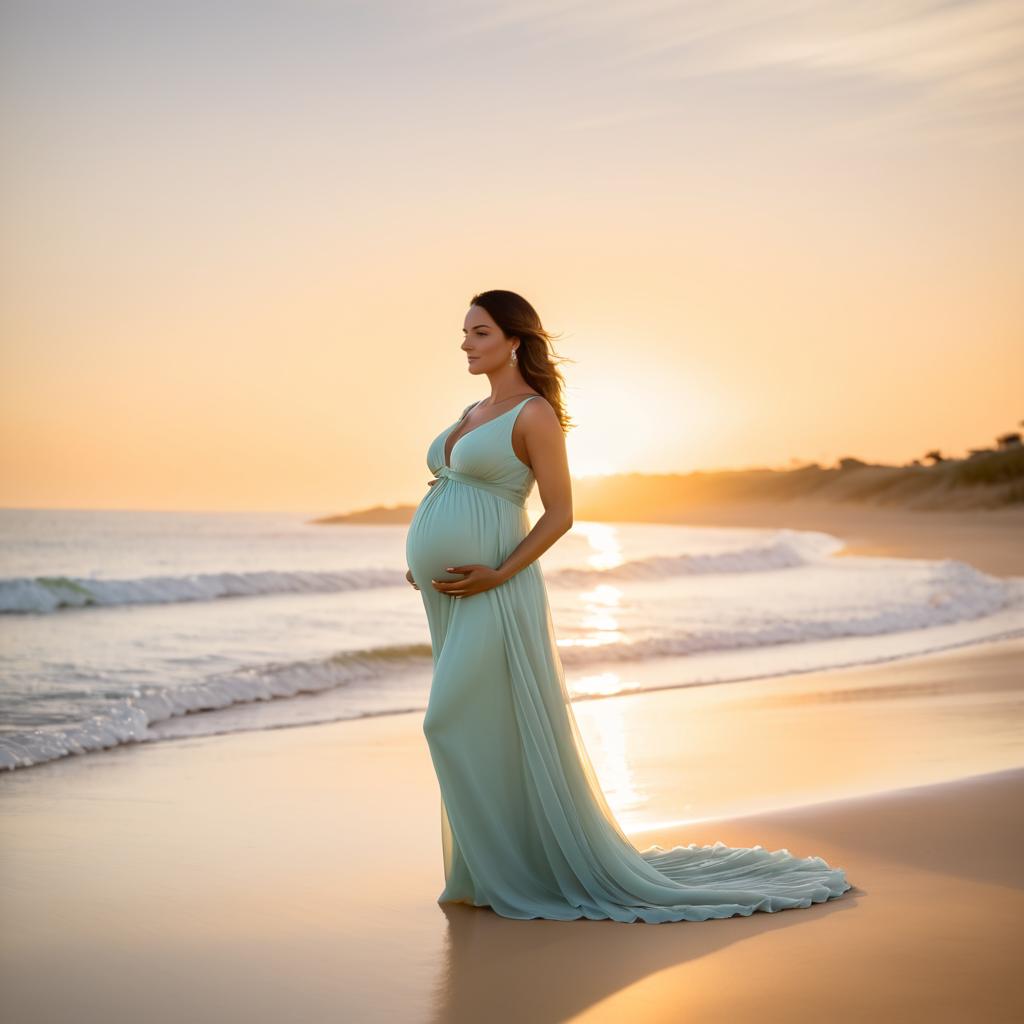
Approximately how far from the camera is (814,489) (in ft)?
274

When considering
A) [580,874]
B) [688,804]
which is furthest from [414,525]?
[688,804]

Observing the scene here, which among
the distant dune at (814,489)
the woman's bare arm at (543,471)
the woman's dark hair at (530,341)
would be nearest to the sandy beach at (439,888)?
the woman's bare arm at (543,471)

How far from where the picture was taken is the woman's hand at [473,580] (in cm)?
426

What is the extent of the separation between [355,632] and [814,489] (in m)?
72.4

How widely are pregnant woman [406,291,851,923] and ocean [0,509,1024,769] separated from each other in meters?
4.29

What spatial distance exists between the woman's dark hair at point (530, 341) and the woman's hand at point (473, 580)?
0.61 metres

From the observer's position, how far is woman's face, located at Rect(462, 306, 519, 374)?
4.38m

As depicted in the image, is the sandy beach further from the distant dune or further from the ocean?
the distant dune

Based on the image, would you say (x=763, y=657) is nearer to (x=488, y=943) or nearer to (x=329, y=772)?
(x=329, y=772)

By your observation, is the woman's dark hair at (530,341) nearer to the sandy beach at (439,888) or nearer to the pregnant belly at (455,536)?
the pregnant belly at (455,536)

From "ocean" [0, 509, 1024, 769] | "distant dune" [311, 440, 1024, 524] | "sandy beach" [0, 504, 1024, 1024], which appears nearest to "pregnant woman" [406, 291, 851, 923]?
"sandy beach" [0, 504, 1024, 1024]

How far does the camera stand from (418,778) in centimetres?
687

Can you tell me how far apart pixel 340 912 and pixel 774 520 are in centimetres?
6206

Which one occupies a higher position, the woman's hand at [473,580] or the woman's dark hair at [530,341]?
the woman's dark hair at [530,341]
